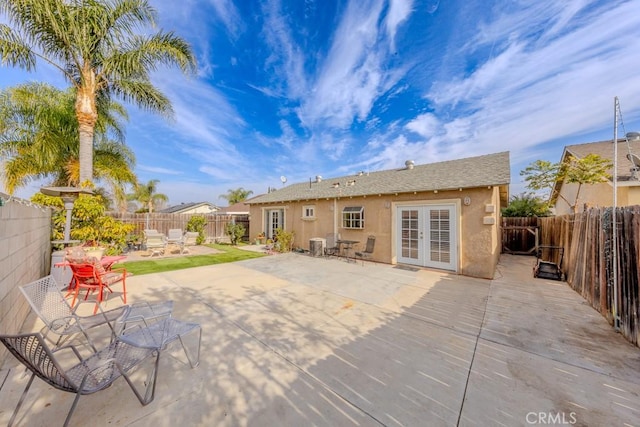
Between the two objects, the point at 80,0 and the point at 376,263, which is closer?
the point at 80,0

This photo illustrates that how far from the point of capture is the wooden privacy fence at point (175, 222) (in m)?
14.2

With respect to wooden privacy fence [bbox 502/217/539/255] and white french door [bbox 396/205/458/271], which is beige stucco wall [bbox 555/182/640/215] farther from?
white french door [bbox 396/205/458/271]

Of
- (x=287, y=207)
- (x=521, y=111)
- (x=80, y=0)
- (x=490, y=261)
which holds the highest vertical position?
(x=80, y=0)

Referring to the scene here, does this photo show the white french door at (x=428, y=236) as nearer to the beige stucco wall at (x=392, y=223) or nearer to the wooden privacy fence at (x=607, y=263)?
the beige stucco wall at (x=392, y=223)

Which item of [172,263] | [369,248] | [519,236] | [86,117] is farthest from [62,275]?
[519,236]

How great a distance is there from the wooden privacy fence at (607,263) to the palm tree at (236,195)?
132 feet

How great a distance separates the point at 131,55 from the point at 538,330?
1343cm

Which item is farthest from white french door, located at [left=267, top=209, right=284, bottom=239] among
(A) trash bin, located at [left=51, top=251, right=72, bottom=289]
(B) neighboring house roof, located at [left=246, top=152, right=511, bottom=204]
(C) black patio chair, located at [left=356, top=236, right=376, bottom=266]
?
(A) trash bin, located at [left=51, top=251, right=72, bottom=289]

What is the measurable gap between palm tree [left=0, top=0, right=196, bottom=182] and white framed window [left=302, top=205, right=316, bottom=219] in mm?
7689

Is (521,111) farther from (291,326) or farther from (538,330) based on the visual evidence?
(291,326)

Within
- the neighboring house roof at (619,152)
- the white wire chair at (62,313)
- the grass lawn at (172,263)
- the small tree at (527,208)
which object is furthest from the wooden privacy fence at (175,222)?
the neighboring house roof at (619,152)

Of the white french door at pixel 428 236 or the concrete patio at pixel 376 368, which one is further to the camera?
the white french door at pixel 428 236

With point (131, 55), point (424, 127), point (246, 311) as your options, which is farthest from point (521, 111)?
point (131, 55)

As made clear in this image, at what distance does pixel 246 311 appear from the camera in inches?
185
